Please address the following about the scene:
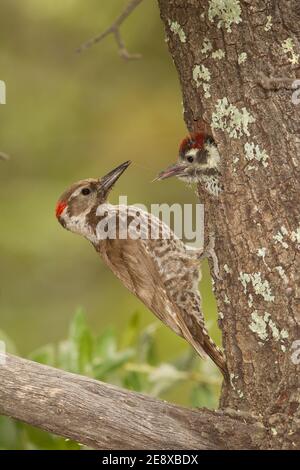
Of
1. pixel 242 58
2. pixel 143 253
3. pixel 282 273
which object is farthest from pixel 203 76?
pixel 143 253

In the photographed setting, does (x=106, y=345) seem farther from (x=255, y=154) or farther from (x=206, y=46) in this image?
(x=206, y=46)

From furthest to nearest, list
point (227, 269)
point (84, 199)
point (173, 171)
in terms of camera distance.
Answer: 1. point (84, 199)
2. point (173, 171)
3. point (227, 269)

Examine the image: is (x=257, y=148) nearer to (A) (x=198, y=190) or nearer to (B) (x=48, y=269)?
(A) (x=198, y=190)

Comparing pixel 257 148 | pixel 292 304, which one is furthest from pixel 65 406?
pixel 257 148

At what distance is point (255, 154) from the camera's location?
3.67 metres

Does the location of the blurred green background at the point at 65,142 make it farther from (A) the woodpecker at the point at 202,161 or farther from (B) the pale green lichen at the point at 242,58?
(B) the pale green lichen at the point at 242,58

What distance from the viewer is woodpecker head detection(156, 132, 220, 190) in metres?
3.85

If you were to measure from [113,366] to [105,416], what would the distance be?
127 cm

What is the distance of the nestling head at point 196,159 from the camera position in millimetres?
3854

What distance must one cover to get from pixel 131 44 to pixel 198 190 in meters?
4.44

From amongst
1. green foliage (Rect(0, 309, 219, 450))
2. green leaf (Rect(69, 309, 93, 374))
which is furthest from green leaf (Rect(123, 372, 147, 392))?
green leaf (Rect(69, 309, 93, 374))

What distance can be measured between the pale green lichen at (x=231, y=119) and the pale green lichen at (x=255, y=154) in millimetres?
48

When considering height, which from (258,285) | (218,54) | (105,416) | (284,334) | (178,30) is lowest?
(105,416)

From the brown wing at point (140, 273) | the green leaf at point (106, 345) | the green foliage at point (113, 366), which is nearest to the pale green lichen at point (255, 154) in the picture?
the brown wing at point (140, 273)
